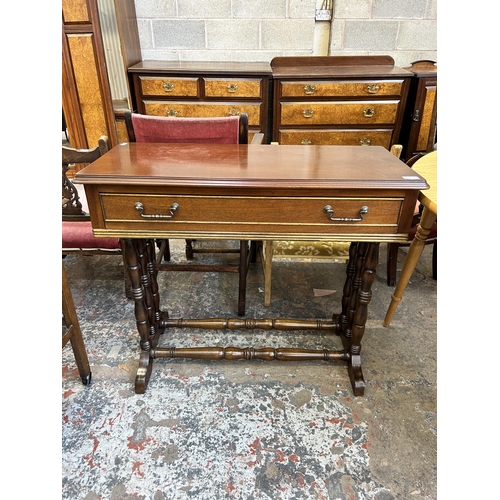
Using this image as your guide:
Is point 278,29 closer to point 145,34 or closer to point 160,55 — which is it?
point 160,55

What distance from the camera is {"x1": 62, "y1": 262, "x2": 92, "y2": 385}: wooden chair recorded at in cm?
149

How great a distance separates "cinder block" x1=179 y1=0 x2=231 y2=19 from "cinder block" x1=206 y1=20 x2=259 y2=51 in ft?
0.18

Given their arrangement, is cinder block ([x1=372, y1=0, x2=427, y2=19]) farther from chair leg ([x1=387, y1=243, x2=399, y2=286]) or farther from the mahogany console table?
the mahogany console table

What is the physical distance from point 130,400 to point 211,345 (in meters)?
0.47

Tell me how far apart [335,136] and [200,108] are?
1208 mm

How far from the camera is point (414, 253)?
1841mm

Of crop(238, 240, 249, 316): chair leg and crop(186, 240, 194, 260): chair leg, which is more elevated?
crop(238, 240, 249, 316): chair leg

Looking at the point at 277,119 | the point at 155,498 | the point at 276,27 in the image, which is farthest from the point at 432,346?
the point at 276,27

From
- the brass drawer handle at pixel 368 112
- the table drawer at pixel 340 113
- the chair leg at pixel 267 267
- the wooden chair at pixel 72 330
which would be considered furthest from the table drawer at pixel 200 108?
the wooden chair at pixel 72 330

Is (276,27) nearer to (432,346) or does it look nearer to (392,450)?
(432,346)

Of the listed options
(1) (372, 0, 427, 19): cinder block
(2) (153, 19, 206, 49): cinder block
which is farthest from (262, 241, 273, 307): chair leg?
(1) (372, 0, 427, 19): cinder block

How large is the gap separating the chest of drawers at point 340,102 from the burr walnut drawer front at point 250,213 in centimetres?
213

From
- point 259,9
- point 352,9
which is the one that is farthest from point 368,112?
point 259,9

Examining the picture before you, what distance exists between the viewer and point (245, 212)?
1225 millimetres
